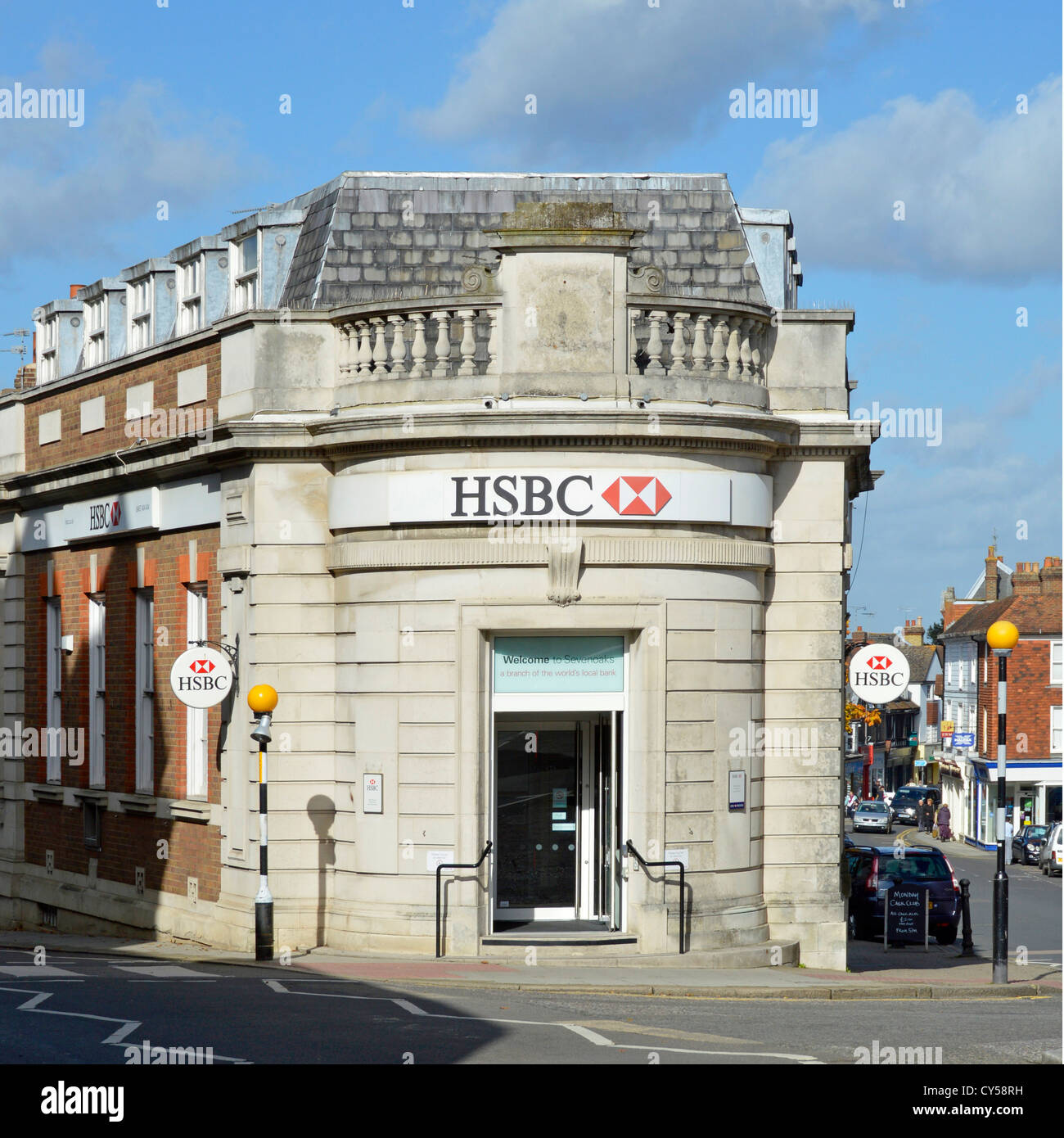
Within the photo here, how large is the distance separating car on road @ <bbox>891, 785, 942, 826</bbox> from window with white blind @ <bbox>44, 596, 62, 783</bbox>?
6423cm

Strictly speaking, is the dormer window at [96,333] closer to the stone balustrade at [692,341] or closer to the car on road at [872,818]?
the stone balustrade at [692,341]

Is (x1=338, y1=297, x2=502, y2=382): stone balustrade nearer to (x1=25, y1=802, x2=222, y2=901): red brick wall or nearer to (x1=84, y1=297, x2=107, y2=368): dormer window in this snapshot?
(x1=25, y1=802, x2=222, y2=901): red brick wall

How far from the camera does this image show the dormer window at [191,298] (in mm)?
24906

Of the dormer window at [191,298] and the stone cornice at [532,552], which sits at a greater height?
the dormer window at [191,298]

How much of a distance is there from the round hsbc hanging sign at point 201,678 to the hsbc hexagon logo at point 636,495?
210 inches

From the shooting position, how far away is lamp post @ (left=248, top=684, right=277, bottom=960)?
19016 millimetres

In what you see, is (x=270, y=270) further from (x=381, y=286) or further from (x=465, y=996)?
(x=465, y=996)

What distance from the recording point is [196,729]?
22.9 meters

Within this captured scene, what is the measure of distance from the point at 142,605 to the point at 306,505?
5.58 metres

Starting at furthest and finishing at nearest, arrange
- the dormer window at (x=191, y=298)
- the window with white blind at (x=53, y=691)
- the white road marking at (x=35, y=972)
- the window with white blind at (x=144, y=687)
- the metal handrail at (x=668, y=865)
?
the window with white blind at (x=53, y=691) → the dormer window at (x=191, y=298) → the window with white blind at (x=144, y=687) → the metal handrail at (x=668, y=865) → the white road marking at (x=35, y=972)

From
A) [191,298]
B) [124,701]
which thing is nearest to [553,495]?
[191,298]

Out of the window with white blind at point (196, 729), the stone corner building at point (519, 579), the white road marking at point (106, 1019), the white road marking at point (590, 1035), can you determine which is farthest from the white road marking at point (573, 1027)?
the window with white blind at point (196, 729)

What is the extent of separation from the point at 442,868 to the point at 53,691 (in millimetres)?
11579

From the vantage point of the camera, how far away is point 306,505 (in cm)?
2030
